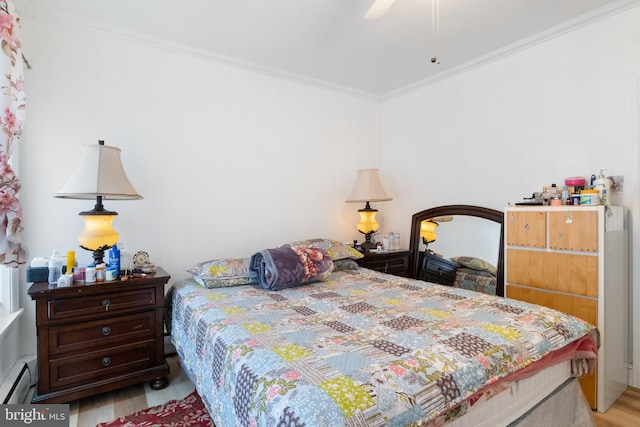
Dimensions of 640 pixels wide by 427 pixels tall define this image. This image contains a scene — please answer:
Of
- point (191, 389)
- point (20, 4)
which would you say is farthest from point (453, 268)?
point (20, 4)

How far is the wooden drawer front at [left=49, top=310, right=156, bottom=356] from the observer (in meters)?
1.88

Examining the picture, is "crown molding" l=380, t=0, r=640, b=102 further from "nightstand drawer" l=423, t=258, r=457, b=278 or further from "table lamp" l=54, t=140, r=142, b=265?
"table lamp" l=54, t=140, r=142, b=265

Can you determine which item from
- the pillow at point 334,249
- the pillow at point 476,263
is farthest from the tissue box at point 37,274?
the pillow at point 476,263

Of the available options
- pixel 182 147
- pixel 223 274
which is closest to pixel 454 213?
pixel 223 274

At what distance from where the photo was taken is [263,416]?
0.99 m

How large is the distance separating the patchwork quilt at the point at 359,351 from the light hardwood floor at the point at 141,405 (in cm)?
36

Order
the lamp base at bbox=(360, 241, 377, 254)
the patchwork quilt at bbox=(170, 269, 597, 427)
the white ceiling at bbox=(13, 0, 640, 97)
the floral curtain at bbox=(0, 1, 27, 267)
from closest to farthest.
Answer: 1. the patchwork quilt at bbox=(170, 269, 597, 427)
2. the floral curtain at bbox=(0, 1, 27, 267)
3. the white ceiling at bbox=(13, 0, 640, 97)
4. the lamp base at bbox=(360, 241, 377, 254)

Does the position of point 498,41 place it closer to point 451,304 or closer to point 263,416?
point 451,304

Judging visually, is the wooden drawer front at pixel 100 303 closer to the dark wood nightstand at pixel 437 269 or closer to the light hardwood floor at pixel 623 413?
the dark wood nightstand at pixel 437 269

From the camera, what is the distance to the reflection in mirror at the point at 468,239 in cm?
292

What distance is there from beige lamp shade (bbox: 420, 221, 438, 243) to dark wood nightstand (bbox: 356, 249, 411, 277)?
0.23 meters

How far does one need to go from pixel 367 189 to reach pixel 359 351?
2.36 m

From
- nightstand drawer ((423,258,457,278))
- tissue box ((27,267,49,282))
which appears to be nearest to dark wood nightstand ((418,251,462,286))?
nightstand drawer ((423,258,457,278))

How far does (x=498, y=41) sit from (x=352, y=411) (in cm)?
303
